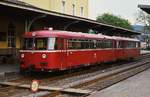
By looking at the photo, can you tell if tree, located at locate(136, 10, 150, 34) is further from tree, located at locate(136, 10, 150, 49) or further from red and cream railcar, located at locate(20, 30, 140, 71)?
red and cream railcar, located at locate(20, 30, 140, 71)

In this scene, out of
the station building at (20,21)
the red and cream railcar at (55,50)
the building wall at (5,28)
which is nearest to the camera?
the red and cream railcar at (55,50)

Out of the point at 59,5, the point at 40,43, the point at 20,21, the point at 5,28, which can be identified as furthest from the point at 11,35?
the point at 59,5

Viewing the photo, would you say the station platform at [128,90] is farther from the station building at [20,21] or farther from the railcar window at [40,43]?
the station building at [20,21]

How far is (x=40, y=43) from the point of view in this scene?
20516 millimetres

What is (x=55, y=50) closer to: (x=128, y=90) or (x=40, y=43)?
(x=40, y=43)

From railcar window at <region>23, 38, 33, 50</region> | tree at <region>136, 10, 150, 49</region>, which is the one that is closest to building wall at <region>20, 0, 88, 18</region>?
railcar window at <region>23, 38, 33, 50</region>

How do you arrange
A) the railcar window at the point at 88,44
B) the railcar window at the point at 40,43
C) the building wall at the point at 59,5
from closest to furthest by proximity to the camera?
1. the railcar window at the point at 40,43
2. the railcar window at the point at 88,44
3. the building wall at the point at 59,5

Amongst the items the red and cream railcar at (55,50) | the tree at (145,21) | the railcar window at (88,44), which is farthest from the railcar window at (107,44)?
the tree at (145,21)

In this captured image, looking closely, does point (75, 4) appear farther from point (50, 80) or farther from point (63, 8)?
point (50, 80)

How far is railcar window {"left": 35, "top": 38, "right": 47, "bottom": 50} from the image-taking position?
2022cm

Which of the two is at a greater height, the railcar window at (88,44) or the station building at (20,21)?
the station building at (20,21)

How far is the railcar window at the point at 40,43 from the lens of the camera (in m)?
20.2

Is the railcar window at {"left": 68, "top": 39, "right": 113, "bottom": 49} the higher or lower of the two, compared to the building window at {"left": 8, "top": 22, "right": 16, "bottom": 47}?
lower

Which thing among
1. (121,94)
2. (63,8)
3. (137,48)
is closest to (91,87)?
(121,94)
